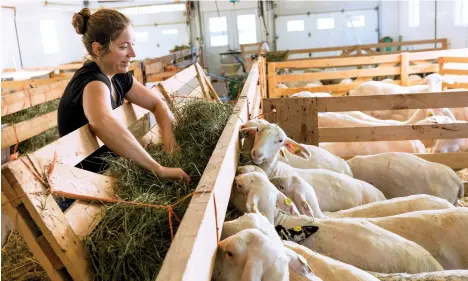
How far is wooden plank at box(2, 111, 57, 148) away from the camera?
518 cm

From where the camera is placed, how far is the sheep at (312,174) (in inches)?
157

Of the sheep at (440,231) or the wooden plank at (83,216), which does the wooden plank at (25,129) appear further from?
the sheep at (440,231)

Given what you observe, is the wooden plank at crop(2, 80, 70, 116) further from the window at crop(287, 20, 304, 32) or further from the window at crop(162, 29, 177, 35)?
the window at crop(287, 20, 304, 32)

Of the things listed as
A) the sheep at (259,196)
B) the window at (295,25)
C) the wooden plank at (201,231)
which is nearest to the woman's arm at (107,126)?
the wooden plank at (201,231)

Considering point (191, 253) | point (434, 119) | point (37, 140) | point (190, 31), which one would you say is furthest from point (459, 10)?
point (190, 31)

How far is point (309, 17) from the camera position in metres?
24.3

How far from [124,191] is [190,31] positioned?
2255cm

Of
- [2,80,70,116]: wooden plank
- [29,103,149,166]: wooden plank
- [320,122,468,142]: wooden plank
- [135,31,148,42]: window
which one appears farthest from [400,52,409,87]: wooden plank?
[135,31,148,42]: window

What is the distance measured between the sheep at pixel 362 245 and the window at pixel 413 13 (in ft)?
53.9

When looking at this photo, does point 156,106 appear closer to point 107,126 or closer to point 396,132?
point 107,126

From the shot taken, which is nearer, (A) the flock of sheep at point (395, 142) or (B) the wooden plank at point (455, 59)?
(A) the flock of sheep at point (395, 142)

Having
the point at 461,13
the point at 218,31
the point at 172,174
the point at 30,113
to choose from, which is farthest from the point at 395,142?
the point at 218,31

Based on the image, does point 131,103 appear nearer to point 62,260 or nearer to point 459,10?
point 62,260

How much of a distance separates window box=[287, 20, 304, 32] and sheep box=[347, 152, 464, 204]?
2036 centimetres
